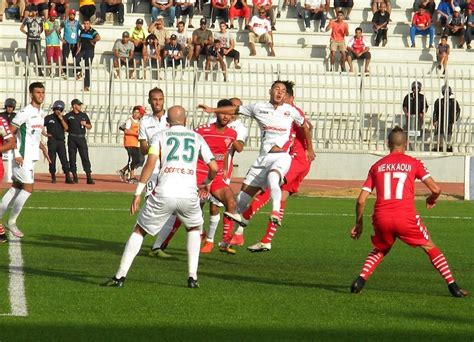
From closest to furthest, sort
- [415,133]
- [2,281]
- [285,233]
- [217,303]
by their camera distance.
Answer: [217,303], [2,281], [285,233], [415,133]

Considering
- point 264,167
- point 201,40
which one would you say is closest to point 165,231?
point 264,167

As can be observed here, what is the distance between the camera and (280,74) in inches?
1352

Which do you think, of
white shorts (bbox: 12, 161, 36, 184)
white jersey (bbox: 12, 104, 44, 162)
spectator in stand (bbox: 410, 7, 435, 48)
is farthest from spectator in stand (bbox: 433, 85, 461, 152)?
white shorts (bbox: 12, 161, 36, 184)

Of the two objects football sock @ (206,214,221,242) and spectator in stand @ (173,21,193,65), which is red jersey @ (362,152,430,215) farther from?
spectator in stand @ (173,21,193,65)

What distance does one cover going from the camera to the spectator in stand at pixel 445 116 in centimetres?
3319

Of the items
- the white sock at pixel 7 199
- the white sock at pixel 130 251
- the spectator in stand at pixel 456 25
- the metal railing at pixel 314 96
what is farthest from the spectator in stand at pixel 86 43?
the white sock at pixel 130 251

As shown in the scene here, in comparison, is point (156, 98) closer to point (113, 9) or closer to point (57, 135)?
point (57, 135)

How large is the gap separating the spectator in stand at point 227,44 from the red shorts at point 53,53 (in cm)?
459

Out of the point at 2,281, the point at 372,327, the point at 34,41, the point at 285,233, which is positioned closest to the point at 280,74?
the point at 34,41

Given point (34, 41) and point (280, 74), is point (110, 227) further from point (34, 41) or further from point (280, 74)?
point (34, 41)

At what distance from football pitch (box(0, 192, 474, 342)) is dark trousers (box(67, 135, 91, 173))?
9900 mm

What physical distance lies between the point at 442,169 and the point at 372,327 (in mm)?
23247

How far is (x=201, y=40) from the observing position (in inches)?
1467

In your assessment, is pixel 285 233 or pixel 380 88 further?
pixel 380 88
